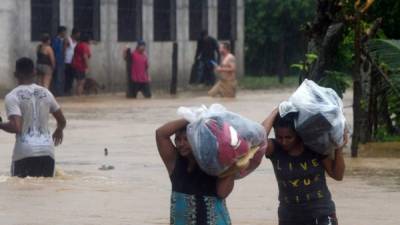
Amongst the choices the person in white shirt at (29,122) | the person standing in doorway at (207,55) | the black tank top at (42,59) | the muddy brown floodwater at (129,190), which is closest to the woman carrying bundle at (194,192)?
the muddy brown floodwater at (129,190)

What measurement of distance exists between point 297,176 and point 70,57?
24.6m

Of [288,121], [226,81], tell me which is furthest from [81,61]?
[288,121]

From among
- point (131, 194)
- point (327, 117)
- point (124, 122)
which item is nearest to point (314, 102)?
point (327, 117)

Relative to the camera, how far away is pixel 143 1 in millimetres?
36062

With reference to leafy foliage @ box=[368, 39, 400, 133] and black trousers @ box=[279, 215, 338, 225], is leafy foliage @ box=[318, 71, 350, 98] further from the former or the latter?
black trousers @ box=[279, 215, 338, 225]

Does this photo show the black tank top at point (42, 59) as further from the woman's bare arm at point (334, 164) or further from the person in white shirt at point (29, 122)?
the woman's bare arm at point (334, 164)

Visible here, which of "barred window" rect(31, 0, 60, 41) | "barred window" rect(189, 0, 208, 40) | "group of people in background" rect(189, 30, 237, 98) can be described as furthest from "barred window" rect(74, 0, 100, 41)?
"barred window" rect(189, 0, 208, 40)

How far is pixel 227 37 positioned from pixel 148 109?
46.7ft

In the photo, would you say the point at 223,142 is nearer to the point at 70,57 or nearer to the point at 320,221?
the point at 320,221

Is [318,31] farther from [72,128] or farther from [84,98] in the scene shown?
[84,98]

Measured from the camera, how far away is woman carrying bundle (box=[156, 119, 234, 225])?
6.43 meters

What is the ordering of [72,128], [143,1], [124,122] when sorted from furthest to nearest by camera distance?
1. [143,1]
2. [124,122]
3. [72,128]

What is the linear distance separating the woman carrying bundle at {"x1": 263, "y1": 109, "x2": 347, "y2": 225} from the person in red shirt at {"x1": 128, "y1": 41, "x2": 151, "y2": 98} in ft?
80.4

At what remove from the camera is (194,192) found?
253 inches
